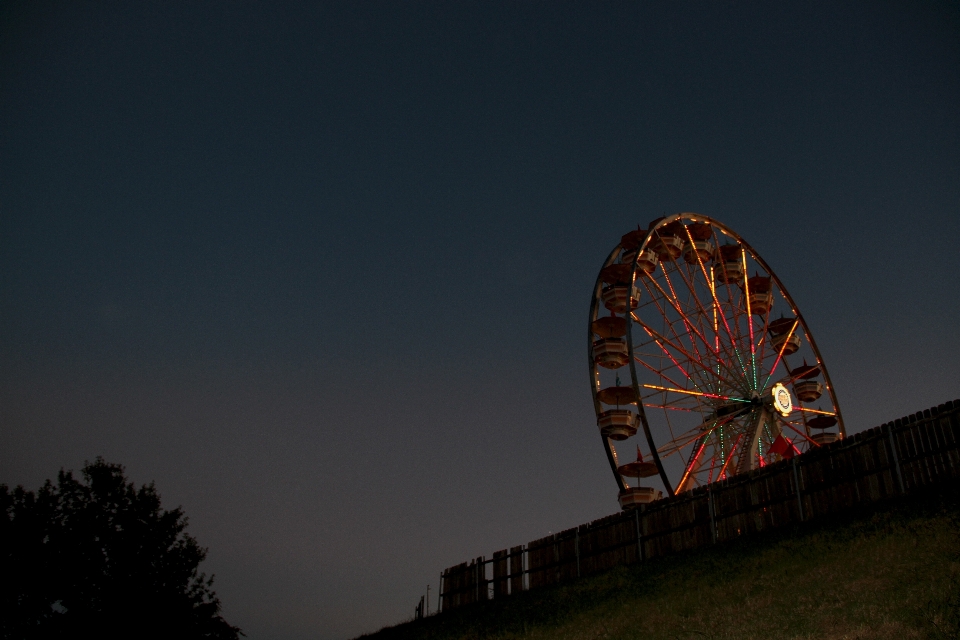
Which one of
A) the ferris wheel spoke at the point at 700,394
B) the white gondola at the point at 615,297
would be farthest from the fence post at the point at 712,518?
the white gondola at the point at 615,297

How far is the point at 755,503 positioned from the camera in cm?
1673

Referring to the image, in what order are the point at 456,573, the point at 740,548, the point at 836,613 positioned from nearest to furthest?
the point at 836,613
the point at 740,548
the point at 456,573

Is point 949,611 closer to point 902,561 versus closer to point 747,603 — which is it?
point 902,561

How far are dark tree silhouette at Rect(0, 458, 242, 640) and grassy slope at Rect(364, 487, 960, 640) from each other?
13456 millimetres

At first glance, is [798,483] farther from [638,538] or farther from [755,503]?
[638,538]

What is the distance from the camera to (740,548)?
1549 cm

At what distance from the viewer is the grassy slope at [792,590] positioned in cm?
1027

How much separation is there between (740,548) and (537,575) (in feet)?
20.5

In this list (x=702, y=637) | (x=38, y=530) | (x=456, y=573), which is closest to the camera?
(x=702, y=637)

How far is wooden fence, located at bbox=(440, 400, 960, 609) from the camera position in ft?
47.3

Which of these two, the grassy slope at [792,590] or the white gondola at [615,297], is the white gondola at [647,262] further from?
the grassy slope at [792,590]

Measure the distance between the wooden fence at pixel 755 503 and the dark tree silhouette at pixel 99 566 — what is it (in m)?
11.1

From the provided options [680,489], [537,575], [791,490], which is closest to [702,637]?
[791,490]

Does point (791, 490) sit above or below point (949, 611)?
above
